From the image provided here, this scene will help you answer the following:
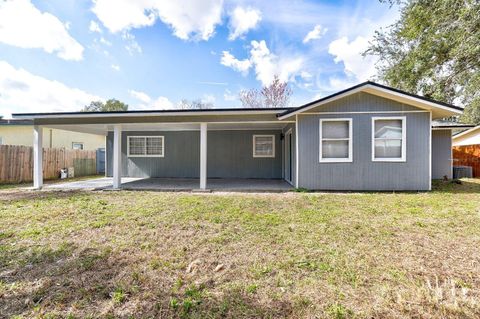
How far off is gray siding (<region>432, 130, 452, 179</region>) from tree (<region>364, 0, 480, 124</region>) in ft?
7.25

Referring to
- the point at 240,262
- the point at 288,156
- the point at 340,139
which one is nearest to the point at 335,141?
the point at 340,139

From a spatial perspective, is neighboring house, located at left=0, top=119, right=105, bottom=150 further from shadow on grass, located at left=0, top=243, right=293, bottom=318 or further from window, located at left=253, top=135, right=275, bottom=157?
shadow on grass, located at left=0, top=243, right=293, bottom=318

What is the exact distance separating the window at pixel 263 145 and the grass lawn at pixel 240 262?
6.01m

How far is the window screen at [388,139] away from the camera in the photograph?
7277mm

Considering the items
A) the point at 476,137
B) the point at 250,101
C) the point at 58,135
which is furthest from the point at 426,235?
the point at 250,101

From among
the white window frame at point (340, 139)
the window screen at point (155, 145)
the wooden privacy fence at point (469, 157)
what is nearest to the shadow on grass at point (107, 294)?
the white window frame at point (340, 139)

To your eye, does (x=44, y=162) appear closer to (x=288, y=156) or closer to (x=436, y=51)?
(x=288, y=156)

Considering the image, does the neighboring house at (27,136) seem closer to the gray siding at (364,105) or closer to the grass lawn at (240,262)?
the grass lawn at (240,262)

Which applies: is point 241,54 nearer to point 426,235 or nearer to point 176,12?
point 176,12

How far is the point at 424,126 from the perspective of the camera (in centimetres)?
714

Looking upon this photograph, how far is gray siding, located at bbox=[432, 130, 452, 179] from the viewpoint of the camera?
10.5 metres

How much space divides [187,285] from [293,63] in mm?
21414

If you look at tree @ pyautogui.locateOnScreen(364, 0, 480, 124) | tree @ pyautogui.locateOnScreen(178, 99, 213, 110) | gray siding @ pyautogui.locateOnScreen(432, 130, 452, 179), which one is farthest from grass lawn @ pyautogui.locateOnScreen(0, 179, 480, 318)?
tree @ pyautogui.locateOnScreen(178, 99, 213, 110)

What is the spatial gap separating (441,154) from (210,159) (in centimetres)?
1114
